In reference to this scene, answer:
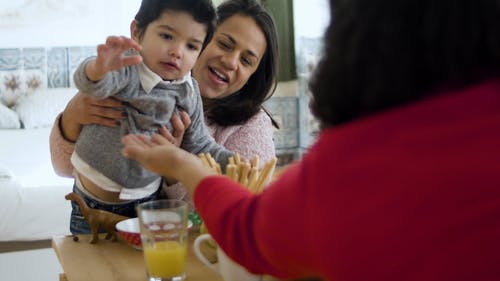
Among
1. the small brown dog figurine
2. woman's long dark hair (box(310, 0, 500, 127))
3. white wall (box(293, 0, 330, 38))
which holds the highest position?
white wall (box(293, 0, 330, 38))

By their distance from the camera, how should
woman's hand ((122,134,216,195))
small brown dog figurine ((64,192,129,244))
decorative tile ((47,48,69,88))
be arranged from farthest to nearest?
decorative tile ((47,48,69,88)) → small brown dog figurine ((64,192,129,244)) → woman's hand ((122,134,216,195))

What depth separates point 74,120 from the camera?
4.53ft

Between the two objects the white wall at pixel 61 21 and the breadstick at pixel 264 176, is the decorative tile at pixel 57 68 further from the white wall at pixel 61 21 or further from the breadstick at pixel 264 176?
the breadstick at pixel 264 176

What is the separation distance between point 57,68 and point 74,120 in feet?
11.9

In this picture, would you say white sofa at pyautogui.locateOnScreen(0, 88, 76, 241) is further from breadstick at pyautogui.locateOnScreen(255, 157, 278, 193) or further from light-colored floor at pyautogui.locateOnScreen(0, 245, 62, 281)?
breadstick at pyautogui.locateOnScreen(255, 157, 278, 193)

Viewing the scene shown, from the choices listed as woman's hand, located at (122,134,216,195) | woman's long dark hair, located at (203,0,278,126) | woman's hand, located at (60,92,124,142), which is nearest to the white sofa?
woman's long dark hair, located at (203,0,278,126)

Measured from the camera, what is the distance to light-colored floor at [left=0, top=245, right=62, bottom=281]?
2678 millimetres

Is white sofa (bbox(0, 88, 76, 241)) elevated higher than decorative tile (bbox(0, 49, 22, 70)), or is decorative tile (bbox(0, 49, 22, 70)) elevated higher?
decorative tile (bbox(0, 49, 22, 70))

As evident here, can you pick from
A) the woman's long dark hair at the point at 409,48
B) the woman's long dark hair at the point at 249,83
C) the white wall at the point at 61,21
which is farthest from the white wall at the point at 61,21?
the woman's long dark hair at the point at 409,48

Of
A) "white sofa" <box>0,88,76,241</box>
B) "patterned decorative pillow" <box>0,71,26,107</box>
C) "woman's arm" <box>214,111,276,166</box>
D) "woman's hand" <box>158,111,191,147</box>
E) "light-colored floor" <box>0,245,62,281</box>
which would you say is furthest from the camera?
"patterned decorative pillow" <box>0,71,26,107</box>

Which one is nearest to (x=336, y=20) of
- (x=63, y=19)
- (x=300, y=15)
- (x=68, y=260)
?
(x=68, y=260)

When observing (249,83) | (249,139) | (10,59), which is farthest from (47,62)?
(249,139)

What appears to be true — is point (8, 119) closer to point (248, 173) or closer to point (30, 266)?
point (30, 266)

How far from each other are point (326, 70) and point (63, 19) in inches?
181
